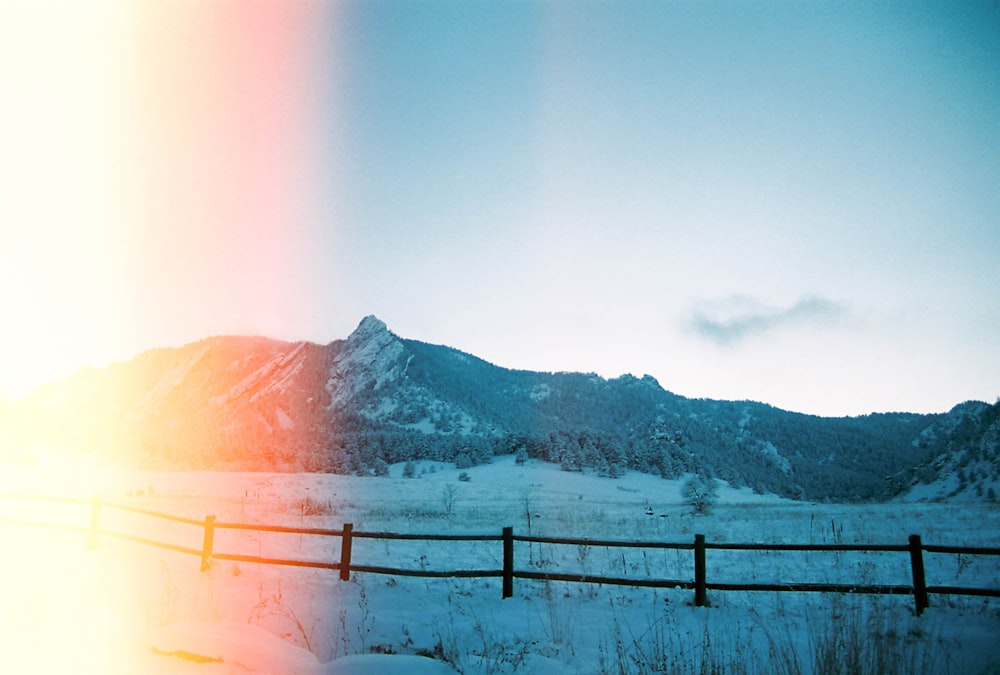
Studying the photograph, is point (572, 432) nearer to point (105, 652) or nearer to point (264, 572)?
point (264, 572)

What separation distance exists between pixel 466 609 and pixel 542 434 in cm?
9306

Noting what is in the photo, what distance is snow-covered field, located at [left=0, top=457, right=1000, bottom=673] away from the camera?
4598 mm

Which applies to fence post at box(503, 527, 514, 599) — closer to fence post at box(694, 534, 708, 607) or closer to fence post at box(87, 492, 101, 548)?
fence post at box(694, 534, 708, 607)

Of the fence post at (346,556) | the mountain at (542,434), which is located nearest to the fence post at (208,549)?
the fence post at (346,556)

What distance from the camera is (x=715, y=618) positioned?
1069 cm

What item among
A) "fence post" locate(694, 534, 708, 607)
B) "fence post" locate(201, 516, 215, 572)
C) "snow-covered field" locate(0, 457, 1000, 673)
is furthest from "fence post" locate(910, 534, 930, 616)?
"fence post" locate(201, 516, 215, 572)

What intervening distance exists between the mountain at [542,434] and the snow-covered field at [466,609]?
58.3 metres

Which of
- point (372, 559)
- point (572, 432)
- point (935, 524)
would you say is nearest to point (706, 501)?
point (935, 524)

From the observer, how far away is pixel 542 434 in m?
103

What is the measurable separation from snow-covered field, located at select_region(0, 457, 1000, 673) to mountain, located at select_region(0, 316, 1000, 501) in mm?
58315

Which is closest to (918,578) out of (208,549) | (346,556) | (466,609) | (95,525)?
(466,609)

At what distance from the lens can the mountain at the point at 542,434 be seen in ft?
285

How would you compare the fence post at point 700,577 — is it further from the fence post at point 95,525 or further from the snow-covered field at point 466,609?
the fence post at point 95,525

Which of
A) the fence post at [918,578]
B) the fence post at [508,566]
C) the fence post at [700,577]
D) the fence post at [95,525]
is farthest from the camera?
the fence post at [95,525]
